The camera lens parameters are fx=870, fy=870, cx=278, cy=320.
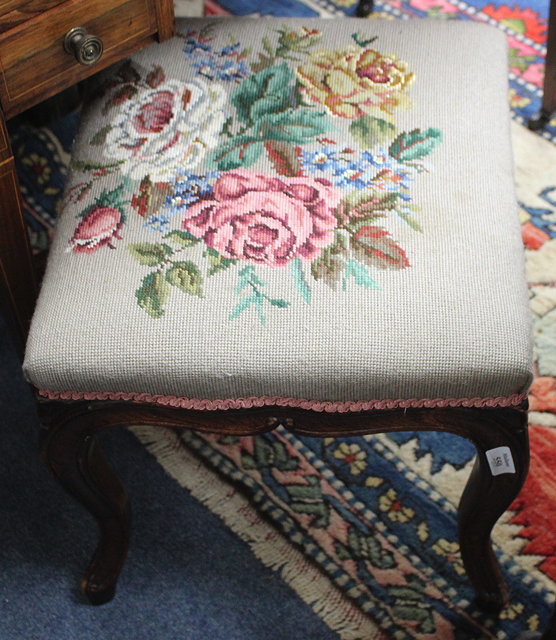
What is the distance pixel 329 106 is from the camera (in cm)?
80

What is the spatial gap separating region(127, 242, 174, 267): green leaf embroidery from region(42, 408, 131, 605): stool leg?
14cm

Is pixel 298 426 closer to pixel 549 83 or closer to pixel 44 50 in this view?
pixel 44 50

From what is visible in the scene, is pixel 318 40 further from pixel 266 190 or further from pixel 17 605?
pixel 17 605

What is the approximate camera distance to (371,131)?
2.56 ft

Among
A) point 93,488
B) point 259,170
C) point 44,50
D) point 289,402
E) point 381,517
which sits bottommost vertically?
point 381,517

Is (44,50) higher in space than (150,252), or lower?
higher

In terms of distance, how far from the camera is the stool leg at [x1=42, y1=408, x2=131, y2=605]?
0.72 m

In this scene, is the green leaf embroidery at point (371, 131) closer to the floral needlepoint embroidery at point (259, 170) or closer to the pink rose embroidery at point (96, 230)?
the floral needlepoint embroidery at point (259, 170)

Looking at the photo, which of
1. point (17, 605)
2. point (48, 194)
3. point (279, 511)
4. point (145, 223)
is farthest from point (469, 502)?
point (48, 194)

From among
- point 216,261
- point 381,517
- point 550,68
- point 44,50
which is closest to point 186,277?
point 216,261

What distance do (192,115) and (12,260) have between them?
0.22 metres

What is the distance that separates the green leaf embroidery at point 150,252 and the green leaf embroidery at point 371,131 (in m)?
0.20

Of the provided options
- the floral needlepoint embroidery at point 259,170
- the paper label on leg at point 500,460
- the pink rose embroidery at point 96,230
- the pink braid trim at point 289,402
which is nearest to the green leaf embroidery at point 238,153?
the floral needlepoint embroidery at point 259,170

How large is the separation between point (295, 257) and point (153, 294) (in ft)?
0.38
